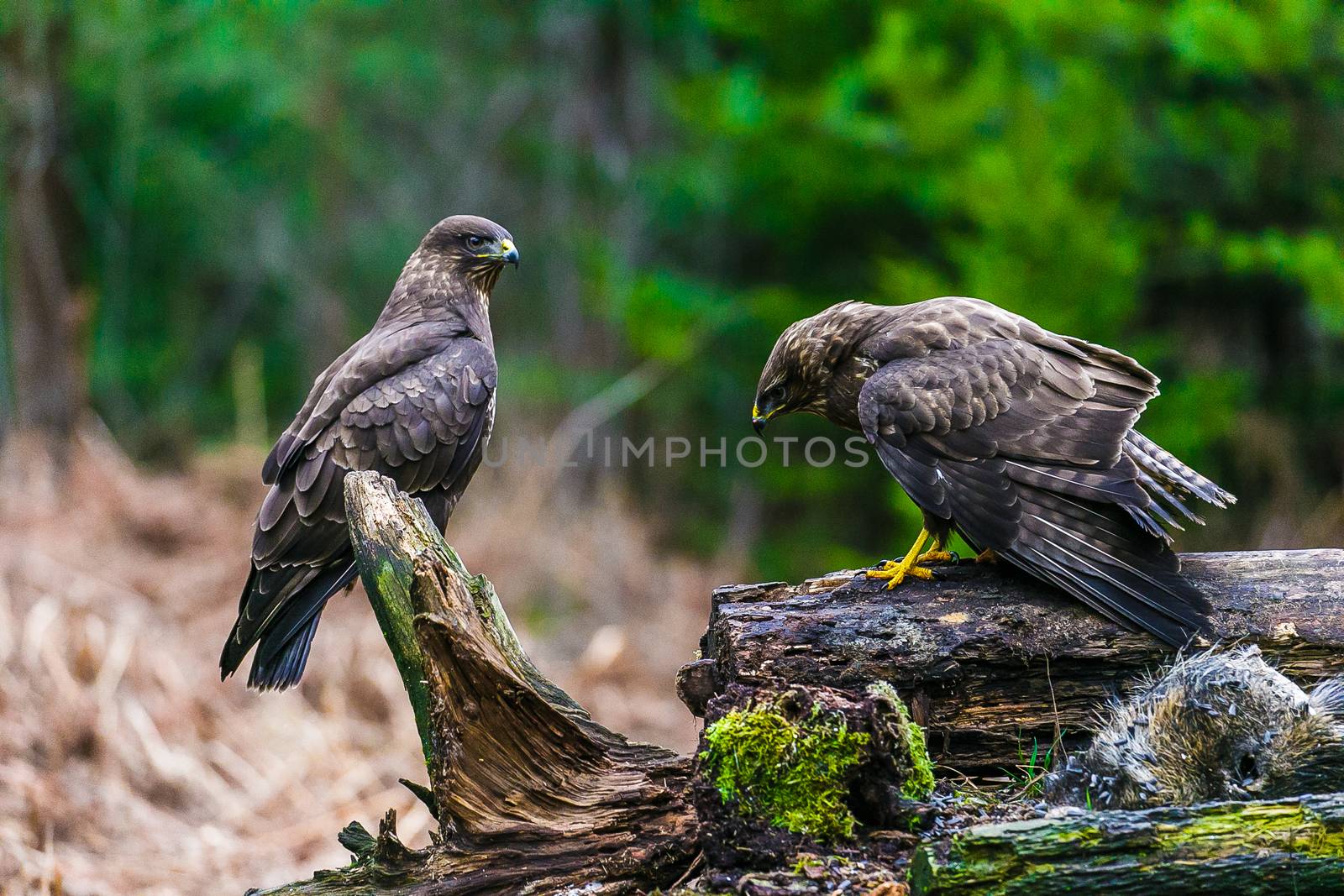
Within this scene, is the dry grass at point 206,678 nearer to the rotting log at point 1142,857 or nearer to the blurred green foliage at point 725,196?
the blurred green foliage at point 725,196

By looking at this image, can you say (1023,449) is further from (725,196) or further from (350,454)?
(725,196)

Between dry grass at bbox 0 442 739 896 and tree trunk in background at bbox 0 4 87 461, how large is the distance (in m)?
0.86

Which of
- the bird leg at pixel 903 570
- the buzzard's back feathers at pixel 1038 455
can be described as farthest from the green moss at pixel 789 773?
the buzzard's back feathers at pixel 1038 455

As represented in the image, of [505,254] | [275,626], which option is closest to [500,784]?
[275,626]

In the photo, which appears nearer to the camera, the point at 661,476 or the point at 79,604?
the point at 79,604

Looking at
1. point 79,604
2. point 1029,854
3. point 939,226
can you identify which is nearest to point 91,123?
point 79,604

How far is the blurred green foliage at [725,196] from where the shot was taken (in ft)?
37.3

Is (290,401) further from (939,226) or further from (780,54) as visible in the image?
(939,226)

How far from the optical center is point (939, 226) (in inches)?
537

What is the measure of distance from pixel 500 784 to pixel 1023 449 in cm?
210

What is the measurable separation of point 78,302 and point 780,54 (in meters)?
8.45

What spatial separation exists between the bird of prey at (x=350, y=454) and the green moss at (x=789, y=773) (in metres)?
2.43

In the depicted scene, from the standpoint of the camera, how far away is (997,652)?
12.2 ft

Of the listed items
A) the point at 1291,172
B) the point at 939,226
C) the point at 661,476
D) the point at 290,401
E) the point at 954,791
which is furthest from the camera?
the point at 290,401
